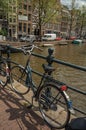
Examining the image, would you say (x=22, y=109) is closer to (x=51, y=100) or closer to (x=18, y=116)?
(x=18, y=116)

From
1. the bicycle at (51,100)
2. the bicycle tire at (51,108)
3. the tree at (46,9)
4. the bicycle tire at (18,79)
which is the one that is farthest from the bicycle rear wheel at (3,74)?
the tree at (46,9)

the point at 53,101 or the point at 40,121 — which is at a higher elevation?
the point at 53,101

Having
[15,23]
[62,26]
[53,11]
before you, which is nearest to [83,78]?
[53,11]

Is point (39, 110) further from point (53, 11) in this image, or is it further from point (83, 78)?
point (53, 11)

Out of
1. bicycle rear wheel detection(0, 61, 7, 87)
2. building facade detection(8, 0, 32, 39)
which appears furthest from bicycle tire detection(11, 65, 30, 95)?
building facade detection(8, 0, 32, 39)

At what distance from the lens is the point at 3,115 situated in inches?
132

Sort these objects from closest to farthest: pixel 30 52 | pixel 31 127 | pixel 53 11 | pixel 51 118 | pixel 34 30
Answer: pixel 31 127
pixel 51 118
pixel 30 52
pixel 53 11
pixel 34 30

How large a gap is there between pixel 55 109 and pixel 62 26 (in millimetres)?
67533

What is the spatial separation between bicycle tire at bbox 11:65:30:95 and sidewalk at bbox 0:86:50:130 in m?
0.29

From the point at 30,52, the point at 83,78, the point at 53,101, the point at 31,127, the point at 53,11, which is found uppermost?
the point at 53,11

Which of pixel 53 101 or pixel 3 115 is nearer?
pixel 53 101

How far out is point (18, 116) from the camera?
10.9 ft

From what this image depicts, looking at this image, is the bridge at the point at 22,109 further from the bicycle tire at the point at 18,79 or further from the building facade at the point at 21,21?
the building facade at the point at 21,21

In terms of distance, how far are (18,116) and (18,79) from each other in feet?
5.00
